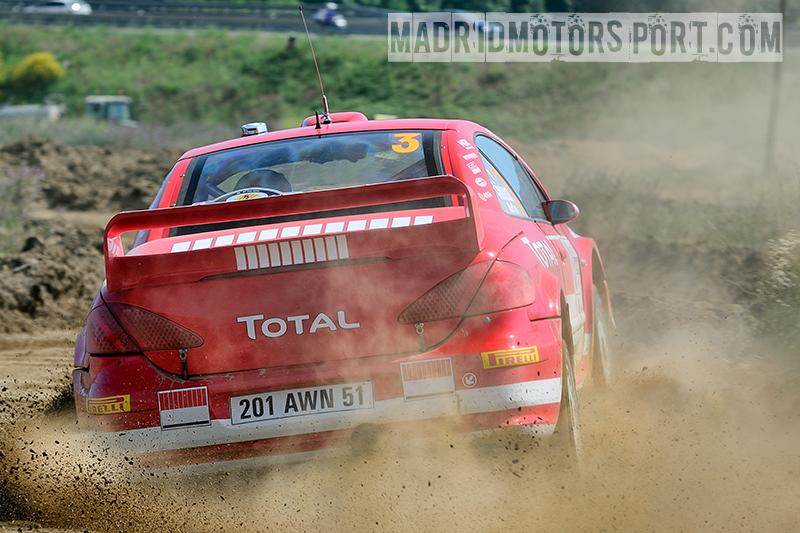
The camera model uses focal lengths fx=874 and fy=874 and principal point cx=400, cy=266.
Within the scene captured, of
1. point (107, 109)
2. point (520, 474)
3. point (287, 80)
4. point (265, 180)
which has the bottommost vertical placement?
point (287, 80)

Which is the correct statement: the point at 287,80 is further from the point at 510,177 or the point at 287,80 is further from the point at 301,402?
the point at 301,402

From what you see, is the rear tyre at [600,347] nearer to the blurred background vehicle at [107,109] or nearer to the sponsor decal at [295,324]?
the sponsor decal at [295,324]

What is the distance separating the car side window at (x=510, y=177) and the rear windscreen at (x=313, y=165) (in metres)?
0.31

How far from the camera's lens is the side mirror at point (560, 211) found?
4.49 meters

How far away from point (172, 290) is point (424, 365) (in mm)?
999

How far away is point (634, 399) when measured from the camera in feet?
18.1

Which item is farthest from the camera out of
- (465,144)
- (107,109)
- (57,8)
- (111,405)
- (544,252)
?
(57,8)

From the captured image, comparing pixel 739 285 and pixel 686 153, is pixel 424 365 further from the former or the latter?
pixel 686 153

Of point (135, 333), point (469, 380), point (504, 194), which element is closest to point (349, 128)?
point (504, 194)

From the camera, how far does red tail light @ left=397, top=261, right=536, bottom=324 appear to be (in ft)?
10.6

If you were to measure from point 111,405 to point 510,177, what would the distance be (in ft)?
7.44

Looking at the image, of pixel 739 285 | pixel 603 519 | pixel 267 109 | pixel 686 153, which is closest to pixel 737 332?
pixel 739 285

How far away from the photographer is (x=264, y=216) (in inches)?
128

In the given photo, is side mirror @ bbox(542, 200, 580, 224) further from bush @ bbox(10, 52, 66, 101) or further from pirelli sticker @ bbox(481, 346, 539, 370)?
bush @ bbox(10, 52, 66, 101)
